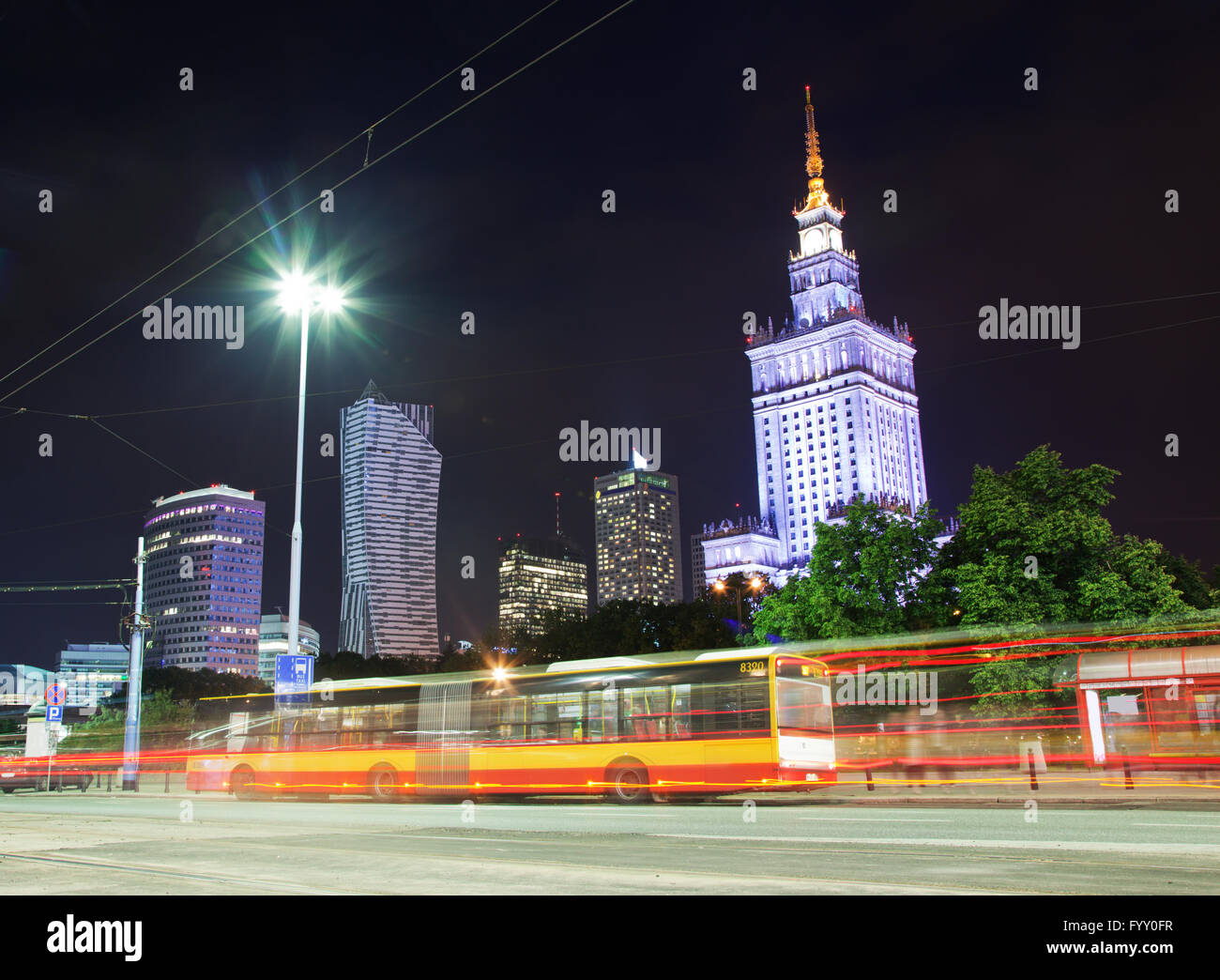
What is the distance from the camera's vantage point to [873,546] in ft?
139

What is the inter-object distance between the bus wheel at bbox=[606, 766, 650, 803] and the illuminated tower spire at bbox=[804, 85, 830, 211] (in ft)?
526

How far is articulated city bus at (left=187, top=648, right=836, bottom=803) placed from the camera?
21.6m

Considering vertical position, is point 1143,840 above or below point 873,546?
below

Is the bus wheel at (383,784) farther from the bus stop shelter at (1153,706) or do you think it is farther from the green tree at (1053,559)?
the green tree at (1053,559)

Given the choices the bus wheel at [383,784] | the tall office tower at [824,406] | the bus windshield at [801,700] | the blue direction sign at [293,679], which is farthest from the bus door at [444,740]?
the tall office tower at [824,406]

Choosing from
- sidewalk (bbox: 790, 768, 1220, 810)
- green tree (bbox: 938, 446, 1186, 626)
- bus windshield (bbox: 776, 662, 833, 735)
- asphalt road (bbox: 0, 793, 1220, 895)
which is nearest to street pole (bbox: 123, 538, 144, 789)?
asphalt road (bbox: 0, 793, 1220, 895)

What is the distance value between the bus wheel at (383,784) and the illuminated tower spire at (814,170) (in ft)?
523

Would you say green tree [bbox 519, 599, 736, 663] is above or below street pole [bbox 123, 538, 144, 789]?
above

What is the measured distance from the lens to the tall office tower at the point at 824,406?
150500mm

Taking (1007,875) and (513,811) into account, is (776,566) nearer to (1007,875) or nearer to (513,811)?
(513,811)

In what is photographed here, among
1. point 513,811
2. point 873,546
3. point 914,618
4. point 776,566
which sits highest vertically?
point 776,566

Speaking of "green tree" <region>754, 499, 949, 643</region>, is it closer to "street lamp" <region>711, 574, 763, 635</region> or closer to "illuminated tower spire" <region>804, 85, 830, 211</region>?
"street lamp" <region>711, 574, 763, 635</region>
